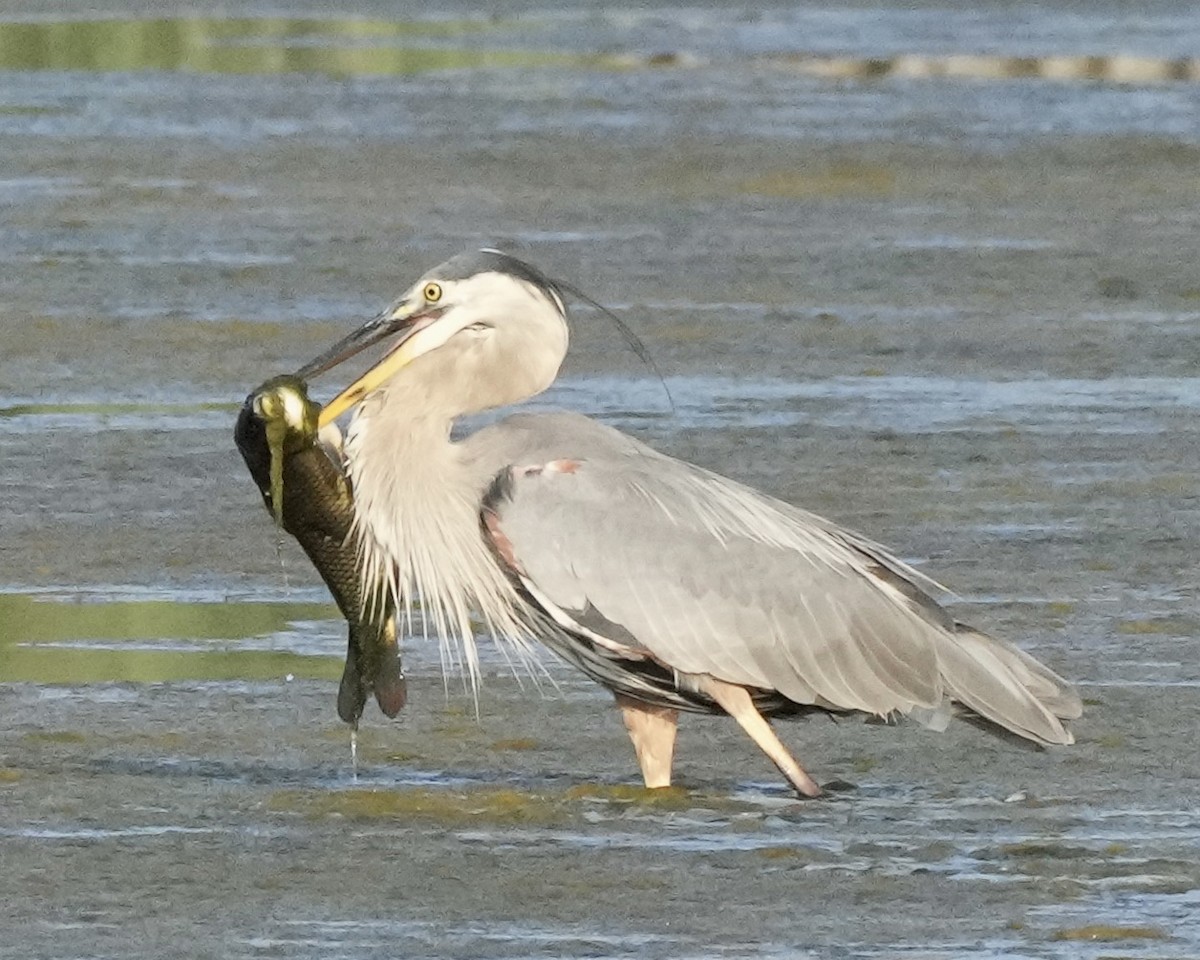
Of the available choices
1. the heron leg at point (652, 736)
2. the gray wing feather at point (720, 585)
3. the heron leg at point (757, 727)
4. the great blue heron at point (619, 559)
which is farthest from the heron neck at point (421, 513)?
the heron leg at point (757, 727)

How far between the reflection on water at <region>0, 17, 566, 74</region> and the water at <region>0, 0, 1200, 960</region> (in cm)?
10

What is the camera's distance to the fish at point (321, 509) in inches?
276

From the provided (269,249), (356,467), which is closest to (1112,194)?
(269,249)

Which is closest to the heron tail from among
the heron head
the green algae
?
the green algae

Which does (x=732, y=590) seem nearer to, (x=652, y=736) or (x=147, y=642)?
(x=652, y=736)

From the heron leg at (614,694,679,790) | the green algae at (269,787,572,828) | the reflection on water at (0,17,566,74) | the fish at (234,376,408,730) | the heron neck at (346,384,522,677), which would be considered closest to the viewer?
the fish at (234,376,408,730)

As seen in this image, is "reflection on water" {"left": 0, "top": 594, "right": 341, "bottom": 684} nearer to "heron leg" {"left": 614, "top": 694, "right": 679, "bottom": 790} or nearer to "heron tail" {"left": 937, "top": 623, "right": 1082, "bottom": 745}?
"heron leg" {"left": 614, "top": 694, "right": 679, "bottom": 790}

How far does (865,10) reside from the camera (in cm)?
2627

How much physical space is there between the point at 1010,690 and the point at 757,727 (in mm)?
589

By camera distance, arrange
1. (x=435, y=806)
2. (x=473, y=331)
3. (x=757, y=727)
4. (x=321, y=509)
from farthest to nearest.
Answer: (x=473, y=331)
(x=321, y=509)
(x=757, y=727)
(x=435, y=806)

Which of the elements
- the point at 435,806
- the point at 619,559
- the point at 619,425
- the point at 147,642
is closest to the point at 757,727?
the point at 619,559

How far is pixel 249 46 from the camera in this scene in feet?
79.4

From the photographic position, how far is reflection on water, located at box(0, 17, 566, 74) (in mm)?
22906

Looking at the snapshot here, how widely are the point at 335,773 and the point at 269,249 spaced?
27.1ft
